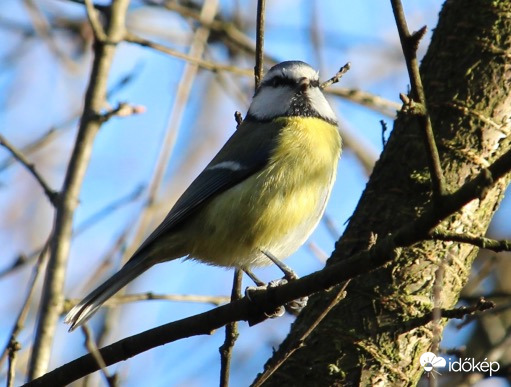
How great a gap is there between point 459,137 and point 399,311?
0.90 metres

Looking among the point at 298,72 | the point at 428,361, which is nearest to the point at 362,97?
the point at 298,72

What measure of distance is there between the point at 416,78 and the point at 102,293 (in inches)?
72.7

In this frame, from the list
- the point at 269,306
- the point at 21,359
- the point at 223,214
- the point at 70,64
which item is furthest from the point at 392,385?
the point at 70,64

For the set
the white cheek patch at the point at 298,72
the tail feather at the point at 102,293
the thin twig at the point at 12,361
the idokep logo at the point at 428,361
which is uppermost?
the white cheek patch at the point at 298,72

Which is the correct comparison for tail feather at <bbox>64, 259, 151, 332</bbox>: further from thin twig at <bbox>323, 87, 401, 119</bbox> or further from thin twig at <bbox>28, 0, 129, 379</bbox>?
thin twig at <bbox>323, 87, 401, 119</bbox>

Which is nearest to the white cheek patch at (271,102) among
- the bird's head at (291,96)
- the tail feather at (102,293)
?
the bird's head at (291,96)

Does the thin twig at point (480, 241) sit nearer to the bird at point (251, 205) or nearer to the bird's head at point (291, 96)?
the bird at point (251, 205)

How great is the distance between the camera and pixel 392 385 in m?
3.20

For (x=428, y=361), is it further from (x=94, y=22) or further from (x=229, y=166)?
(x=94, y=22)

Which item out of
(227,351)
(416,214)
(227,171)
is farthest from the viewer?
(227,171)

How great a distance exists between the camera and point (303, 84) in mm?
4215

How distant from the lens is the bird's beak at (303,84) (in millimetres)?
4219

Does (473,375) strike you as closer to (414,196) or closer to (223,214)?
(414,196)

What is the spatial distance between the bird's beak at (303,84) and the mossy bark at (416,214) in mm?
623
